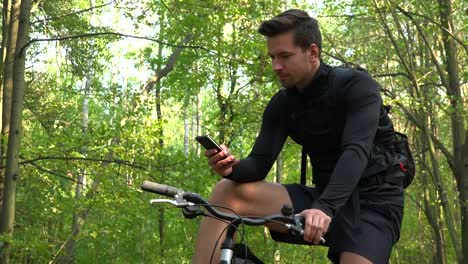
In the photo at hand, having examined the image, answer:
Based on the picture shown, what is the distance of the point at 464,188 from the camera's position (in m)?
11.6

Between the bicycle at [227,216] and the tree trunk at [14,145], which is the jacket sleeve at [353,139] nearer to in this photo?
the bicycle at [227,216]

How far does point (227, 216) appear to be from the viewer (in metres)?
2.25

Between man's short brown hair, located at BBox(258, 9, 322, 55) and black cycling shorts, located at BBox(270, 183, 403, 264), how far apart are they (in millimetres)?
724

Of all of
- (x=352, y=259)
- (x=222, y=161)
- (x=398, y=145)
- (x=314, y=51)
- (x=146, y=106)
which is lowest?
(x=352, y=259)

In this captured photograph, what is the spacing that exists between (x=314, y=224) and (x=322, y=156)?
0.95 metres

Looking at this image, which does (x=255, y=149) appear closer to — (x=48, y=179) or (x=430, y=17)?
(x=48, y=179)

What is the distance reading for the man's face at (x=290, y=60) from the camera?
2.82 meters

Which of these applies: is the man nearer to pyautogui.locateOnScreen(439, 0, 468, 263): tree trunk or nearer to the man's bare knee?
the man's bare knee

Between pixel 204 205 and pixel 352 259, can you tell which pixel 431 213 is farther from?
pixel 204 205

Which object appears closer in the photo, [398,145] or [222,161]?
[222,161]

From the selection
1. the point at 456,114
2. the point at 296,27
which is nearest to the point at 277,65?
the point at 296,27

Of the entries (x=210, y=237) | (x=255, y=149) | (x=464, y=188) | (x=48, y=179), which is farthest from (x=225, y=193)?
(x=464, y=188)

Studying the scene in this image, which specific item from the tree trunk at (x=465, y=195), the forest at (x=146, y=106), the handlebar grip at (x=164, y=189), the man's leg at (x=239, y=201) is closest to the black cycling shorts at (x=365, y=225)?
the man's leg at (x=239, y=201)

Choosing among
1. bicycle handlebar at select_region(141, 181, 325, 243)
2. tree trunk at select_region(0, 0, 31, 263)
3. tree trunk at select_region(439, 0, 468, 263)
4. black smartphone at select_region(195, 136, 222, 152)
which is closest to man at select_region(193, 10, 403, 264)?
black smartphone at select_region(195, 136, 222, 152)
